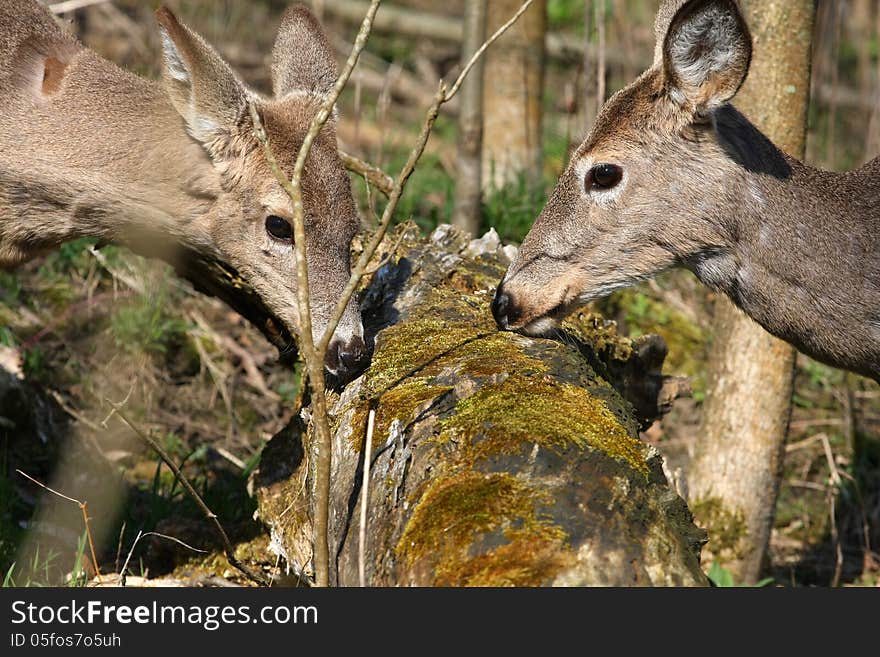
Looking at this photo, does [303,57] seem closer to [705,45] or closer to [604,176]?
[604,176]

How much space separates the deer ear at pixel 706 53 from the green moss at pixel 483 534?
193 centimetres

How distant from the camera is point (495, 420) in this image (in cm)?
312

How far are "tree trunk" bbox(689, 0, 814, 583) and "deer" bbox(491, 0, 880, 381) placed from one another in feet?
2.94

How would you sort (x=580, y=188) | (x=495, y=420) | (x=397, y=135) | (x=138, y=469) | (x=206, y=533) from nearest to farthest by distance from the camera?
(x=495, y=420) → (x=580, y=188) → (x=206, y=533) → (x=138, y=469) → (x=397, y=135)

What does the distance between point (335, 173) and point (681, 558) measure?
2527 millimetres

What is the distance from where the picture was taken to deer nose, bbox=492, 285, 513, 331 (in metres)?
4.18

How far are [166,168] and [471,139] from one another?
2498 millimetres

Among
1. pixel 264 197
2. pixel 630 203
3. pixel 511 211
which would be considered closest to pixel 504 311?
pixel 630 203

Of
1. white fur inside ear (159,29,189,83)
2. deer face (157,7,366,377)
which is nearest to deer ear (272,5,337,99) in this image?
deer face (157,7,366,377)

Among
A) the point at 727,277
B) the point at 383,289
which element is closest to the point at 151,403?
the point at 383,289

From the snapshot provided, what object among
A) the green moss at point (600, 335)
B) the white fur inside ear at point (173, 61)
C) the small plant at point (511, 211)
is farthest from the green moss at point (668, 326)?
the white fur inside ear at point (173, 61)
